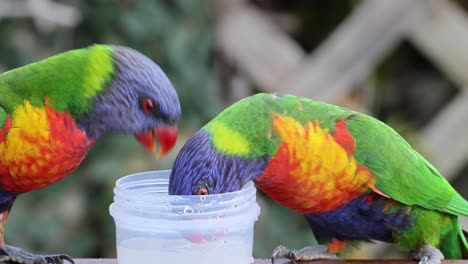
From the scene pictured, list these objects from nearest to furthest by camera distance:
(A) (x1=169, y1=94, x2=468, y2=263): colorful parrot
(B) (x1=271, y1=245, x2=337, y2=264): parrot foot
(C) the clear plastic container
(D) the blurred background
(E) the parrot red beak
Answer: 1. (C) the clear plastic container
2. (A) (x1=169, y1=94, x2=468, y2=263): colorful parrot
3. (E) the parrot red beak
4. (B) (x1=271, y1=245, x2=337, y2=264): parrot foot
5. (D) the blurred background

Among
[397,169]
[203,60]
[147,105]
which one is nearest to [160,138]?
[147,105]

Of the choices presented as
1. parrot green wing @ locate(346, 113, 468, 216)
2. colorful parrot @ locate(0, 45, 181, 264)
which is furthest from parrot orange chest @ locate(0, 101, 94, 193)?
parrot green wing @ locate(346, 113, 468, 216)

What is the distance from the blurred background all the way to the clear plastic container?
1.31 meters

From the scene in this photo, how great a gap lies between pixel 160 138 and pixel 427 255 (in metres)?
0.57

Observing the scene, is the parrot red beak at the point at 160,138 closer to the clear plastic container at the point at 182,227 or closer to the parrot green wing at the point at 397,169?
the clear plastic container at the point at 182,227

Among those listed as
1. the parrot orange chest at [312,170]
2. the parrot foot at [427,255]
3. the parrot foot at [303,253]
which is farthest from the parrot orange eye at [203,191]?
the parrot foot at [427,255]

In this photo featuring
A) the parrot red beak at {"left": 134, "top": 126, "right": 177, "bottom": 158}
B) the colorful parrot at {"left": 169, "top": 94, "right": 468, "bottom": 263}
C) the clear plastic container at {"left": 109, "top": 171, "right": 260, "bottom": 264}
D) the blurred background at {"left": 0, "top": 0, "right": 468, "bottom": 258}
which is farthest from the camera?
the blurred background at {"left": 0, "top": 0, "right": 468, "bottom": 258}

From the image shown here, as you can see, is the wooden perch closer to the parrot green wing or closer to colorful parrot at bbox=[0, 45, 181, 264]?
the parrot green wing

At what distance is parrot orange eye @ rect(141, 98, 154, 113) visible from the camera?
1677mm

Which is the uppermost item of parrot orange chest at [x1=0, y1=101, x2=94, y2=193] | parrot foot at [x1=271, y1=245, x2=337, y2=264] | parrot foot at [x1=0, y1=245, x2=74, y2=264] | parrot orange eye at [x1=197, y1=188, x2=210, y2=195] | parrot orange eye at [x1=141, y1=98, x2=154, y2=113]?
parrot orange eye at [x1=141, y1=98, x2=154, y2=113]

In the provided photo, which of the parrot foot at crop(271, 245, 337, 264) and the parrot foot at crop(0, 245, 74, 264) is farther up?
the parrot foot at crop(271, 245, 337, 264)

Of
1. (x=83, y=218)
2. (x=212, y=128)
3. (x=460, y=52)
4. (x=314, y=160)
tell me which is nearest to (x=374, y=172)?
(x=314, y=160)

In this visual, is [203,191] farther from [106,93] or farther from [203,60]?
[203,60]

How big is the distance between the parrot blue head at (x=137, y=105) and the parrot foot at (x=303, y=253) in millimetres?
320
